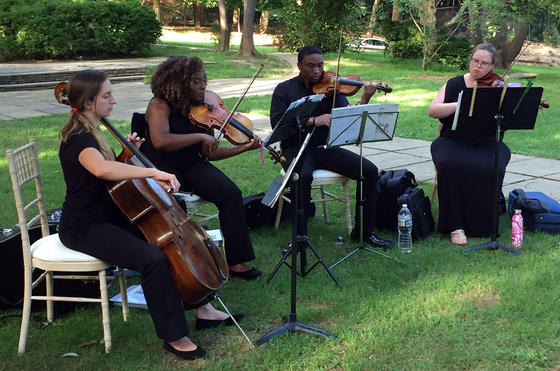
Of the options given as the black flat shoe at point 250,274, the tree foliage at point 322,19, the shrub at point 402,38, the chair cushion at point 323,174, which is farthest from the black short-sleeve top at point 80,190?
the tree foliage at point 322,19

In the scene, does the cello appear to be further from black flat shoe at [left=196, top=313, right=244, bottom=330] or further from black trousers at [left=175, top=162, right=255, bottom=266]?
black trousers at [left=175, top=162, right=255, bottom=266]

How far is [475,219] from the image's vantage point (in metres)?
5.03

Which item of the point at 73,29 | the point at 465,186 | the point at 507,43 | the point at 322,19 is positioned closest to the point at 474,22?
the point at 507,43

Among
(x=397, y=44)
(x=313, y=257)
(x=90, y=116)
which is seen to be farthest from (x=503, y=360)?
(x=397, y=44)

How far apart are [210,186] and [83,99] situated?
1.30 m

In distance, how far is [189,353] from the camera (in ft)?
10.3

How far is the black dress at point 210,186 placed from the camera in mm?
4246

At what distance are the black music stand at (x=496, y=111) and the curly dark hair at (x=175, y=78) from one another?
1.97m

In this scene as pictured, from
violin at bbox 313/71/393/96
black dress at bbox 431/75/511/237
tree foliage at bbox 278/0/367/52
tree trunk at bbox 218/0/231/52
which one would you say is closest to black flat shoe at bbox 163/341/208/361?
violin at bbox 313/71/393/96

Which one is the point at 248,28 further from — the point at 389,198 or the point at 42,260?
the point at 42,260

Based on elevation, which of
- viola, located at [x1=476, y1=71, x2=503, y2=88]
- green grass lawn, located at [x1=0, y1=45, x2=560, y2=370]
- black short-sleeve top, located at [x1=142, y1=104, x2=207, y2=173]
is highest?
viola, located at [x1=476, y1=71, x2=503, y2=88]

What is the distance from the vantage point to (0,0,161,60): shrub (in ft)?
65.9

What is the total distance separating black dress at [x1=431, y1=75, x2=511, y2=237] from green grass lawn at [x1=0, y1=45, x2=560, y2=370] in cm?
18

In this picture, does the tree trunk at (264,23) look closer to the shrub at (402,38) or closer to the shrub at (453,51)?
the shrub at (402,38)
